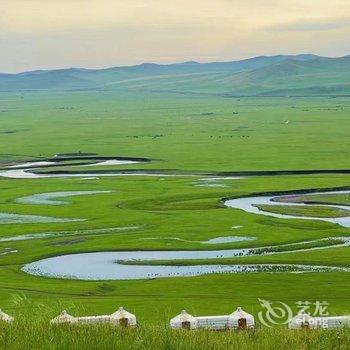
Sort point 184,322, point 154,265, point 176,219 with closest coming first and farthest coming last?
point 184,322, point 154,265, point 176,219

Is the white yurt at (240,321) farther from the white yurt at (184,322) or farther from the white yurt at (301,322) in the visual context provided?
the white yurt at (301,322)

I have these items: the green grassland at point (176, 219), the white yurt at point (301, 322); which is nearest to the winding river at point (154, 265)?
the green grassland at point (176, 219)

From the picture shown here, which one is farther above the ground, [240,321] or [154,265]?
[240,321]

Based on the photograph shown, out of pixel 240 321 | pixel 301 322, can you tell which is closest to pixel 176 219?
pixel 240 321

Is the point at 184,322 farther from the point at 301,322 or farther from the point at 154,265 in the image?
the point at 154,265

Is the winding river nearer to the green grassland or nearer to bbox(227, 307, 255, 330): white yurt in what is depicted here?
the green grassland

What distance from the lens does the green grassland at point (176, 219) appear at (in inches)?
1150

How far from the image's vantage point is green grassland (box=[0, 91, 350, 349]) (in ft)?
95.8

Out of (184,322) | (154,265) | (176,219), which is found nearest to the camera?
(184,322)

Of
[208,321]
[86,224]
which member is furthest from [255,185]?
[208,321]

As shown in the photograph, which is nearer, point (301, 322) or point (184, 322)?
point (301, 322)

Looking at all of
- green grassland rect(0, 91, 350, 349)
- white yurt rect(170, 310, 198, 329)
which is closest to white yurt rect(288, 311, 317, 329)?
white yurt rect(170, 310, 198, 329)

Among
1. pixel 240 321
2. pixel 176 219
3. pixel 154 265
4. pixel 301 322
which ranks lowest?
pixel 176 219

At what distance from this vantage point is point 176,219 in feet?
187
